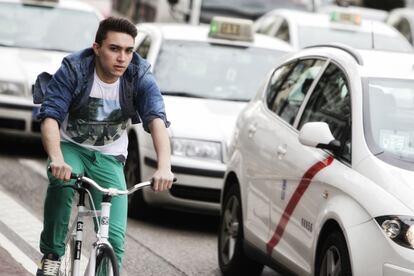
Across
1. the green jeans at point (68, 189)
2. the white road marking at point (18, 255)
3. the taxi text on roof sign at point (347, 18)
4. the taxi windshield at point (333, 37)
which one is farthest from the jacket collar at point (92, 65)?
the taxi text on roof sign at point (347, 18)

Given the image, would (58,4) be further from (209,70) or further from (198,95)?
(198,95)

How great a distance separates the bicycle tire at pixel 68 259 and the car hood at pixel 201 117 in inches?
165

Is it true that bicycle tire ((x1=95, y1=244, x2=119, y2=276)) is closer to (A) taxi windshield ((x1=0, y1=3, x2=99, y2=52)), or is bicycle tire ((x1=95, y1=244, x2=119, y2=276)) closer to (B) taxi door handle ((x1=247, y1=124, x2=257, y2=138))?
(B) taxi door handle ((x1=247, y1=124, x2=257, y2=138))

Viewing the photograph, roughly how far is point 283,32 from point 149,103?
10156mm

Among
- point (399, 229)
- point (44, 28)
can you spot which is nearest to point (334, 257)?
point (399, 229)

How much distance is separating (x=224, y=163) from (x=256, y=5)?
11.6 metres

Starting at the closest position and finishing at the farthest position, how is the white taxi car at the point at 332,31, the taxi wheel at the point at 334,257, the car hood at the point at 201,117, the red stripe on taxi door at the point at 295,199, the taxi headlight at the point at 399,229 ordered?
the taxi headlight at the point at 399,229, the taxi wheel at the point at 334,257, the red stripe on taxi door at the point at 295,199, the car hood at the point at 201,117, the white taxi car at the point at 332,31

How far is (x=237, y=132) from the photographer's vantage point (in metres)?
9.14

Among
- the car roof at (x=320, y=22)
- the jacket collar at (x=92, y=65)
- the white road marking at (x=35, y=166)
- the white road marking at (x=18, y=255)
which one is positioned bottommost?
the white road marking at (x=35, y=166)

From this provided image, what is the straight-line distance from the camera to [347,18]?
15.8 m

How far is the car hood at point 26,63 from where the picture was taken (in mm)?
13445

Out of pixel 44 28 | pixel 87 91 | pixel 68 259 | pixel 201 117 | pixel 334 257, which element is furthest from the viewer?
pixel 44 28

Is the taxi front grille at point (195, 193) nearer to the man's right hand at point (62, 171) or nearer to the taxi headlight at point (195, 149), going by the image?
the taxi headlight at point (195, 149)

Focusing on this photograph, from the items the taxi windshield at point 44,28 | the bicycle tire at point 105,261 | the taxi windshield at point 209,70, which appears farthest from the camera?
the taxi windshield at point 44,28
